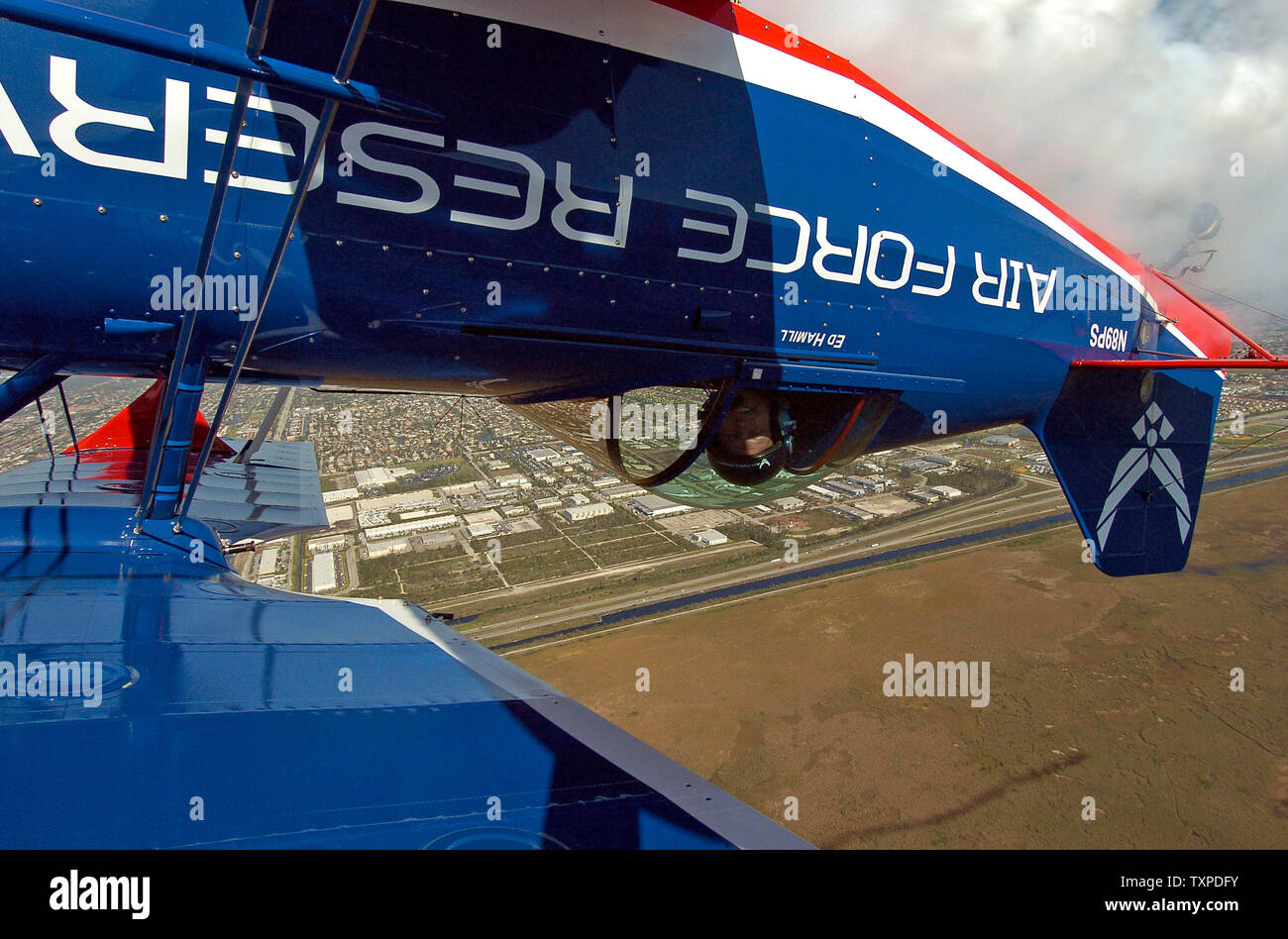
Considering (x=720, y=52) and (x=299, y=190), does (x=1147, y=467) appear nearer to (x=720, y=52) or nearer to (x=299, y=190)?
(x=720, y=52)

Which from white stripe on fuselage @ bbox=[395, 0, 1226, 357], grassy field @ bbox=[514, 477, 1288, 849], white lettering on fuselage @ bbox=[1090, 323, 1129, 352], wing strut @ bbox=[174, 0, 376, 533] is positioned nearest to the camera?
wing strut @ bbox=[174, 0, 376, 533]

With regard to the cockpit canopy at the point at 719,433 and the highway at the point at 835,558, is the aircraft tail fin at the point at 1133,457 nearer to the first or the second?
the cockpit canopy at the point at 719,433

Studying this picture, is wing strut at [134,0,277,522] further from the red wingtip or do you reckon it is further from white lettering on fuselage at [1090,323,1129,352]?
white lettering on fuselage at [1090,323,1129,352]

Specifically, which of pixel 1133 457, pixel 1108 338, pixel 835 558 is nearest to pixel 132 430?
pixel 1108 338

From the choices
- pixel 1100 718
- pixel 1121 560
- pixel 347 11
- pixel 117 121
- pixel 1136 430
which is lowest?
pixel 1100 718

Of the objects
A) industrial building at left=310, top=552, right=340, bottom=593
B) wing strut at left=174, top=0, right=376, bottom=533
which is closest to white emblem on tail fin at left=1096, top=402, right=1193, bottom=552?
wing strut at left=174, top=0, right=376, bottom=533

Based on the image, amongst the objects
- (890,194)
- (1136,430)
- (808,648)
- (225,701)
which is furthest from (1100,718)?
(225,701)

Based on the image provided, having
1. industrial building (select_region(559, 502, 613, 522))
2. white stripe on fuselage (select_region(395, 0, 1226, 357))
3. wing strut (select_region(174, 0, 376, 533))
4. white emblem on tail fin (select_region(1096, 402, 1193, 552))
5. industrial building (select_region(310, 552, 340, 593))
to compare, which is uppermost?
white stripe on fuselage (select_region(395, 0, 1226, 357))

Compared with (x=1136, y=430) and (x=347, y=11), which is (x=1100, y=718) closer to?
(x=1136, y=430)
